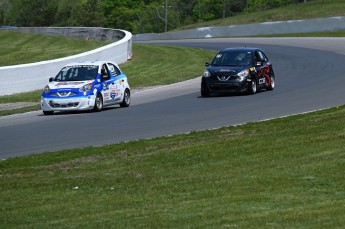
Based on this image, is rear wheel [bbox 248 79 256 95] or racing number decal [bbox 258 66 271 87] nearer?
rear wheel [bbox 248 79 256 95]

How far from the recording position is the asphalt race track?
63.6ft

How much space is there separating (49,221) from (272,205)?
236 centimetres

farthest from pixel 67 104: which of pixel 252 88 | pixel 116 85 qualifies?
pixel 252 88

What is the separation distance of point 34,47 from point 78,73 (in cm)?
1895

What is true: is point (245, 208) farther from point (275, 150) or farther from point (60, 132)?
point (60, 132)

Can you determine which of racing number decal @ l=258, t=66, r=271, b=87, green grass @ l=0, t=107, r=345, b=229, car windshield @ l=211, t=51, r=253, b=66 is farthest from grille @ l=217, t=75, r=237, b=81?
green grass @ l=0, t=107, r=345, b=229

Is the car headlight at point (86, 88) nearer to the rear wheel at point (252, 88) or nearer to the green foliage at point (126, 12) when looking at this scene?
the rear wheel at point (252, 88)

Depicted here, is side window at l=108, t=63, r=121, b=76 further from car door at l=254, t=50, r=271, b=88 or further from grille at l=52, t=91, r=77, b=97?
car door at l=254, t=50, r=271, b=88

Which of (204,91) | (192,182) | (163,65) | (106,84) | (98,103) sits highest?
(192,182)

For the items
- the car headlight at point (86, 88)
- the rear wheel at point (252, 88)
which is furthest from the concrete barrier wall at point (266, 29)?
the car headlight at point (86, 88)

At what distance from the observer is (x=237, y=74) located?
2959cm

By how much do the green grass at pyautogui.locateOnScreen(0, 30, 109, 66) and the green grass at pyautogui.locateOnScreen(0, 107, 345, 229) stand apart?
22458 mm

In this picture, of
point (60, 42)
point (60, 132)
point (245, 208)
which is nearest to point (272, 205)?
point (245, 208)

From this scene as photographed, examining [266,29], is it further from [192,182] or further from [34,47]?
[192,182]
